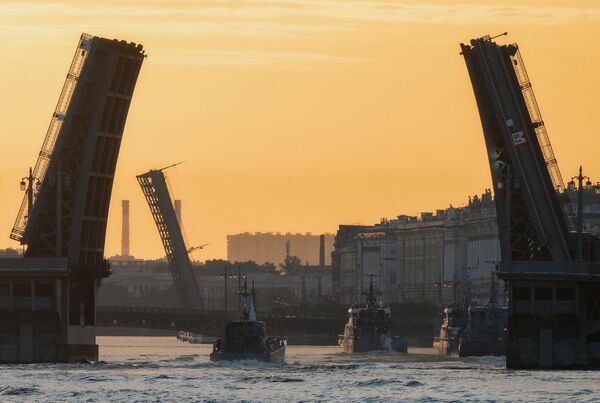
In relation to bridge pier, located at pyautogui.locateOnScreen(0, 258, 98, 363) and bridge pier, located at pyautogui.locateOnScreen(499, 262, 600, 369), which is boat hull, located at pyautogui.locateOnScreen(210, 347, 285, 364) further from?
bridge pier, located at pyautogui.locateOnScreen(499, 262, 600, 369)

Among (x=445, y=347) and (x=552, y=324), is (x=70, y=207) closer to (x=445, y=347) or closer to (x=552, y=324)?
(x=552, y=324)

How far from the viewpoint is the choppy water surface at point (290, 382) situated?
278 ft

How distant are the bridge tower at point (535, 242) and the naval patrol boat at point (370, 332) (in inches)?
1758

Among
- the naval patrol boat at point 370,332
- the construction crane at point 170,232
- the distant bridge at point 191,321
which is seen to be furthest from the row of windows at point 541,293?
the construction crane at point 170,232

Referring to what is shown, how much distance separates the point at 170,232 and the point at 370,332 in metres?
15.1

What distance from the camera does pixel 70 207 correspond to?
10400 centimetres

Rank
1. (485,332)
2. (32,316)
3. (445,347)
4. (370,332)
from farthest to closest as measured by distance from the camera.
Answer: (370,332) < (445,347) < (485,332) < (32,316)

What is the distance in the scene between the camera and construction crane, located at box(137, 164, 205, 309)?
6043 inches

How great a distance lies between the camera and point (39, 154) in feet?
339

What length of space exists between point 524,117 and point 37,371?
17382 millimetres

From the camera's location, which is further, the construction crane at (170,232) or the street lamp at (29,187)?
the construction crane at (170,232)

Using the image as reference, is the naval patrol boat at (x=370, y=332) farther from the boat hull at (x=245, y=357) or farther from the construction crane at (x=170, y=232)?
the boat hull at (x=245, y=357)

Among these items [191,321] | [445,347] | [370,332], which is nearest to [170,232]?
[370,332]

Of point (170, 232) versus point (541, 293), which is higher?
point (170, 232)
